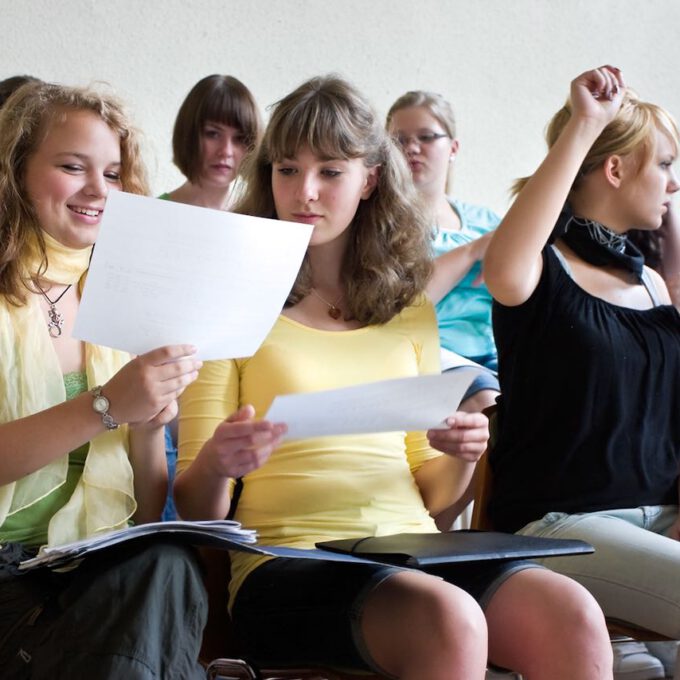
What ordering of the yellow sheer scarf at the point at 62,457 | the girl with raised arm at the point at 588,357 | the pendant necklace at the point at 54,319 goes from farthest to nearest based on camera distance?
the girl with raised arm at the point at 588,357 → the pendant necklace at the point at 54,319 → the yellow sheer scarf at the point at 62,457

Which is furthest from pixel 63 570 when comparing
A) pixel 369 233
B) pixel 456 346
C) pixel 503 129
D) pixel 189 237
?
pixel 503 129

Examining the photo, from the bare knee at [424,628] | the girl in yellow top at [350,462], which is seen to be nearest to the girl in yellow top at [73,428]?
the girl in yellow top at [350,462]

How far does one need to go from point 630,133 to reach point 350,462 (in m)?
0.80

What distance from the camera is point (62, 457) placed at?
146cm

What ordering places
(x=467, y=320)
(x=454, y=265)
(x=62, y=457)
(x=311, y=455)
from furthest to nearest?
(x=467, y=320), (x=454, y=265), (x=311, y=455), (x=62, y=457)

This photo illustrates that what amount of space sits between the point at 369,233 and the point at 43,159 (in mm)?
570

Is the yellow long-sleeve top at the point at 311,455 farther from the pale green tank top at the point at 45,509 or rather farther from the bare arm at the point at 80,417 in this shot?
the bare arm at the point at 80,417

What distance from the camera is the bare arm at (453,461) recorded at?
1470 mm

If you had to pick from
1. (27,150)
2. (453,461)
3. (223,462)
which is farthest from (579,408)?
(27,150)

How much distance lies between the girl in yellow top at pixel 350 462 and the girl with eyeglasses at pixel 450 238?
36cm

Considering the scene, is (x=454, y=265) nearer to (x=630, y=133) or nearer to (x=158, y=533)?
(x=630, y=133)

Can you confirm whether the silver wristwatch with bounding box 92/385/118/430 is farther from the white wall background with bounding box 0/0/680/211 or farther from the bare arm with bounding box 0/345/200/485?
the white wall background with bounding box 0/0/680/211

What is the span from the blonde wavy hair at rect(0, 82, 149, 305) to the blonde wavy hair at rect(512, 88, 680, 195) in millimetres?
794

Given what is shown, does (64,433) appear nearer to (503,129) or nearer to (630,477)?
(630,477)
